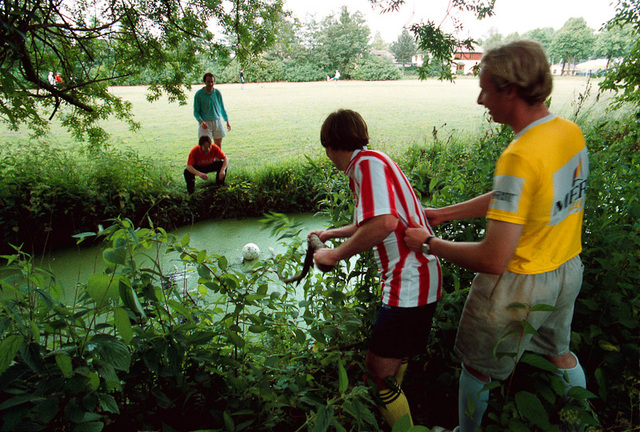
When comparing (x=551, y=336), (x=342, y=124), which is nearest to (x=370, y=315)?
(x=551, y=336)

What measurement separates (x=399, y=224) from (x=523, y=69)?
61cm

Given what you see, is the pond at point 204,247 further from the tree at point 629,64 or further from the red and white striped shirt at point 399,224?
the tree at point 629,64

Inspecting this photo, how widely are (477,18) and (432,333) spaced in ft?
9.85

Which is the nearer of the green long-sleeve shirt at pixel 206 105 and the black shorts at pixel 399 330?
the black shorts at pixel 399 330

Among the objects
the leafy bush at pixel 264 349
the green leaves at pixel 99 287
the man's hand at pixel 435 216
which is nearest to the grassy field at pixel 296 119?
the leafy bush at pixel 264 349

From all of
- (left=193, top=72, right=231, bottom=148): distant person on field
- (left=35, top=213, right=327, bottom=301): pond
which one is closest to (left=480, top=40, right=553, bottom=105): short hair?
(left=35, top=213, right=327, bottom=301): pond

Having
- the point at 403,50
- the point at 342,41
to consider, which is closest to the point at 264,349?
the point at 342,41

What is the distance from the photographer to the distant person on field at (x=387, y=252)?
4.34 ft

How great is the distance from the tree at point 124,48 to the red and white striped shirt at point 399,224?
337cm

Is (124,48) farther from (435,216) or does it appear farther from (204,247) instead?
(435,216)

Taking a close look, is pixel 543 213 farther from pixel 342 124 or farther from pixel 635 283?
pixel 635 283

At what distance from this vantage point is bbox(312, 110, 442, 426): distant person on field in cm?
132

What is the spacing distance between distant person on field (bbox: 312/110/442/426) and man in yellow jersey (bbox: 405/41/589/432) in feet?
0.33

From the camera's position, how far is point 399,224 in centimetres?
138
